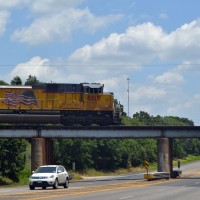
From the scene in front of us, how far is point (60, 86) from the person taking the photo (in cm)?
6303

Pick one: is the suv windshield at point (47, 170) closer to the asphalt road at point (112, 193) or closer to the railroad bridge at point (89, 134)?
the asphalt road at point (112, 193)

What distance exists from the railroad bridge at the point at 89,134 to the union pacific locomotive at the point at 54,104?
1.93 m

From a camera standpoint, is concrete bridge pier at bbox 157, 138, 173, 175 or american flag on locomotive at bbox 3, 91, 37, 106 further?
concrete bridge pier at bbox 157, 138, 173, 175

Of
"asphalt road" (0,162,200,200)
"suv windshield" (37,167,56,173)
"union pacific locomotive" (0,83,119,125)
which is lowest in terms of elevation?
"asphalt road" (0,162,200,200)

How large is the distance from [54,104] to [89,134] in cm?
668

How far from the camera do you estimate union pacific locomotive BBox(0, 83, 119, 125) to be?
203 ft

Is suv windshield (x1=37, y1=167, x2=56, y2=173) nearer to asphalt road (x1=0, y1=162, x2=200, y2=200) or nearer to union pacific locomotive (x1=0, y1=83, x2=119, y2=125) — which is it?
asphalt road (x1=0, y1=162, x2=200, y2=200)

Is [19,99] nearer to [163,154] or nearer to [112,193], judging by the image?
[163,154]

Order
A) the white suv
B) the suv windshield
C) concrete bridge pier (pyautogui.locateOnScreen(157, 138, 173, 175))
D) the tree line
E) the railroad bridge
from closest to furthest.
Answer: the white suv
the suv windshield
the tree line
the railroad bridge
concrete bridge pier (pyautogui.locateOnScreen(157, 138, 173, 175))

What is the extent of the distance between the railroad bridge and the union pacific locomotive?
76.0 inches

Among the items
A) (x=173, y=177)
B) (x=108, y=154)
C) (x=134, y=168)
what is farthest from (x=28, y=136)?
(x=134, y=168)

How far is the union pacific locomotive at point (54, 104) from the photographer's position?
6188 centimetres

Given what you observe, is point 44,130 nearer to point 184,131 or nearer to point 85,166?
point 184,131

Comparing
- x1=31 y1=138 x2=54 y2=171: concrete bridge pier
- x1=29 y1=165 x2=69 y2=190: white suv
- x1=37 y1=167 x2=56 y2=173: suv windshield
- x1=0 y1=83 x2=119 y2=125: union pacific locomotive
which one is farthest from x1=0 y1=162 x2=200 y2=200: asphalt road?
x1=31 y1=138 x2=54 y2=171: concrete bridge pier
